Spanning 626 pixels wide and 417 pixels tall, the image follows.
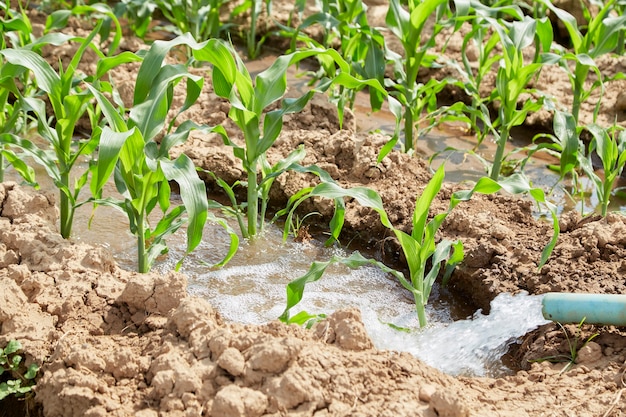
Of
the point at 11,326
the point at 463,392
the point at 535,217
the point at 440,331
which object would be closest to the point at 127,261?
the point at 11,326

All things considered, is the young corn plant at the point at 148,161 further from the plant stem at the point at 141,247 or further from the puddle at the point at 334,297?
the puddle at the point at 334,297

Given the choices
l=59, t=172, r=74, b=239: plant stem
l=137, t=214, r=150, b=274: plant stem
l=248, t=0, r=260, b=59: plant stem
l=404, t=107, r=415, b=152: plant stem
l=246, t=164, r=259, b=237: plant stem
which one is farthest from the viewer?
l=248, t=0, r=260, b=59: plant stem

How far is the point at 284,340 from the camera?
259cm

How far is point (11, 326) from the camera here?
116 inches

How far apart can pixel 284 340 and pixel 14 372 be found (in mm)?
939

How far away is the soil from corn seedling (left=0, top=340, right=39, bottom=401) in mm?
36

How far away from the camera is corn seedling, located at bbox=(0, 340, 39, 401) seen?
2740 millimetres

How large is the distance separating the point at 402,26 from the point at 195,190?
1980 millimetres

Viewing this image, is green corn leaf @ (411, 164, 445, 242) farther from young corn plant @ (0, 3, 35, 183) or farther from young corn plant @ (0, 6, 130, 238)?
young corn plant @ (0, 3, 35, 183)

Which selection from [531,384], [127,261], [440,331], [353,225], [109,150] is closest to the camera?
[531,384]

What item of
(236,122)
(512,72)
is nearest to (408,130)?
(512,72)

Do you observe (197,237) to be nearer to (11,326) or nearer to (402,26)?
(11,326)

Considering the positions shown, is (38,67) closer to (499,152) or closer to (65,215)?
(65,215)

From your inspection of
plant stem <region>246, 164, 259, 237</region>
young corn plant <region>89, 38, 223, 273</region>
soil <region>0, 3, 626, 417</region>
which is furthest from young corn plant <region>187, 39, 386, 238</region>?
soil <region>0, 3, 626, 417</region>
